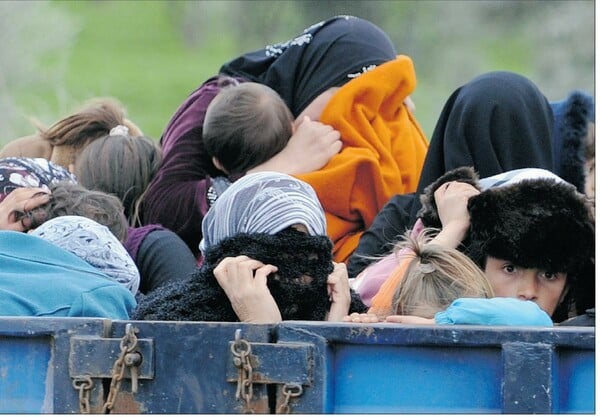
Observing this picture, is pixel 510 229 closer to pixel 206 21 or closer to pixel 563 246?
pixel 563 246

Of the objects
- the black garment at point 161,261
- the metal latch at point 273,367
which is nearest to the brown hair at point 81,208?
the black garment at point 161,261

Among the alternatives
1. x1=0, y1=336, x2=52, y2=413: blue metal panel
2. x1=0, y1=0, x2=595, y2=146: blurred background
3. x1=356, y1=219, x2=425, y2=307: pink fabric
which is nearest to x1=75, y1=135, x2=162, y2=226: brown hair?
x1=356, y1=219, x2=425, y2=307: pink fabric

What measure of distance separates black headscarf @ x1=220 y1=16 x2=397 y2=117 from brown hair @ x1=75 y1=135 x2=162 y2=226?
23.4 inches

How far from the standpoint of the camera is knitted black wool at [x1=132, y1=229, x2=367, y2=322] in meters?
3.11

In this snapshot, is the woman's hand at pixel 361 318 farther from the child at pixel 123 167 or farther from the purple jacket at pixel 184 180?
the purple jacket at pixel 184 180

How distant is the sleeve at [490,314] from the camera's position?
291 centimetres

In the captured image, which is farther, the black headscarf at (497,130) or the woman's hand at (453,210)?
the black headscarf at (497,130)

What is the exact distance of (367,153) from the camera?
4.44 m

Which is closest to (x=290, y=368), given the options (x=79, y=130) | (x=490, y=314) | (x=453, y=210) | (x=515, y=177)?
(x=490, y=314)

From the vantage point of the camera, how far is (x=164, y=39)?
22.4 meters

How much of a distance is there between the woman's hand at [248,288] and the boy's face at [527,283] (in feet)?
2.10

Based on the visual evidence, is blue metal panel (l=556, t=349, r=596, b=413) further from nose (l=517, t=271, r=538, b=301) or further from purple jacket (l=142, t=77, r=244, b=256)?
purple jacket (l=142, t=77, r=244, b=256)

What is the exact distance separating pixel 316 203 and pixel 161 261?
0.89 meters

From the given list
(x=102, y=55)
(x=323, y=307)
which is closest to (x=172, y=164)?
(x=323, y=307)
